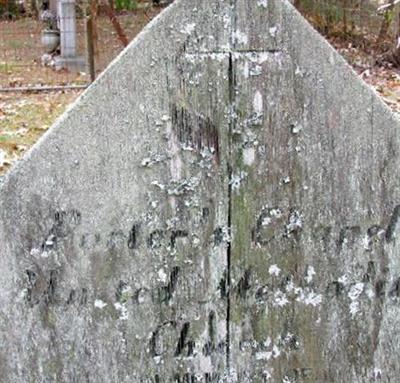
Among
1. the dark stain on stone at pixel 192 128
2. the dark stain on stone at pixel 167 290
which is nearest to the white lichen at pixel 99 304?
the dark stain on stone at pixel 167 290

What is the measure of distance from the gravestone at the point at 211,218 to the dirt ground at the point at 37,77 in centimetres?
320

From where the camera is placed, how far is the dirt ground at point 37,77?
6398 millimetres

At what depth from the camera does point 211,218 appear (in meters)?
2.03

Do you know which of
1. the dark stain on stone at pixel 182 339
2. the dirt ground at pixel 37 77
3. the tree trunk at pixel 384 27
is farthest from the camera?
the tree trunk at pixel 384 27

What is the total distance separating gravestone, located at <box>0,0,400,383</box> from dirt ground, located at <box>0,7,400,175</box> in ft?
10.5

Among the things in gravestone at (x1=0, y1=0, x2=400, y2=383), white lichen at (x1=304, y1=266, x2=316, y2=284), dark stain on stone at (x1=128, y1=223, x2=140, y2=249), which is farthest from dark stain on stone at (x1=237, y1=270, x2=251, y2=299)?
dark stain on stone at (x1=128, y1=223, x2=140, y2=249)

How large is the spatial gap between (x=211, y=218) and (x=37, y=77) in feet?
27.0

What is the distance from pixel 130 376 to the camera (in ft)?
6.95

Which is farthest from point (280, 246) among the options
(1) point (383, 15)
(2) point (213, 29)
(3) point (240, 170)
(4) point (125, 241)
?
(1) point (383, 15)

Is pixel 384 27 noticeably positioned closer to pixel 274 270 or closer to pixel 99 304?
pixel 274 270

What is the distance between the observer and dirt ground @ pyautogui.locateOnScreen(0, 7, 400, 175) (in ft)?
21.0

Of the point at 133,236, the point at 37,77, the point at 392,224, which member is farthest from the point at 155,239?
the point at 37,77

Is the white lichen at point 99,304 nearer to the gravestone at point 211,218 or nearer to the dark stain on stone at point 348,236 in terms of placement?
the gravestone at point 211,218

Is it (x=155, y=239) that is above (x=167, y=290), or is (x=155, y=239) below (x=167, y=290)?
above
